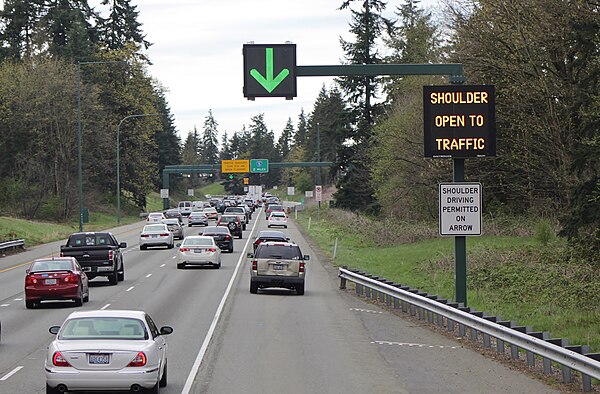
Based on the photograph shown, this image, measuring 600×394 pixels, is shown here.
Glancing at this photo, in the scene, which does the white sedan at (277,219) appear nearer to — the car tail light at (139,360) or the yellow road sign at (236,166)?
the yellow road sign at (236,166)

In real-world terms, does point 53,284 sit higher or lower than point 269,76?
lower

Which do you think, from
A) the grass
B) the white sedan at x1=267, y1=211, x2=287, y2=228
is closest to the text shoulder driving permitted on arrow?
the grass

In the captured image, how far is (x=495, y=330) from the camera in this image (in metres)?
17.0

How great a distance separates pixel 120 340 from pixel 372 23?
73.2m

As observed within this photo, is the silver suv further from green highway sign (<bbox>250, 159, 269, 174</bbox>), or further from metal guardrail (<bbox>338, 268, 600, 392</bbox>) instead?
green highway sign (<bbox>250, 159, 269, 174</bbox>)

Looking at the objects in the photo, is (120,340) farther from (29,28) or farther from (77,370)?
(29,28)

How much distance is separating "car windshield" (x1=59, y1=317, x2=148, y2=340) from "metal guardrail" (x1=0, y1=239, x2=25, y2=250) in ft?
130

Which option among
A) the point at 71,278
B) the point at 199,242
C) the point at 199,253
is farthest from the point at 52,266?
the point at 199,242

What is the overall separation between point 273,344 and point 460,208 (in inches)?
218

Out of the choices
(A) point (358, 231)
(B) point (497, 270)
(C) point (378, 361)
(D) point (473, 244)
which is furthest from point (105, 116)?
(C) point (378, 361)

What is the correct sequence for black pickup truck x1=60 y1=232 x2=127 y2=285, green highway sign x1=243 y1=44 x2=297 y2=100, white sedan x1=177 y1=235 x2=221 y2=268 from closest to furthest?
1. green highway sign x1=243 y1=44 x2=297 y2=100
2. black pickup truck x1=60 y1=232 x2=127 y2=285
3. white sedan x1=177 y1=235 x2=221 y2=268

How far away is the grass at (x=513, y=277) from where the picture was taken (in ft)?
74.9

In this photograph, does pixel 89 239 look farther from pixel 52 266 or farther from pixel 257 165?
pixel 257 165

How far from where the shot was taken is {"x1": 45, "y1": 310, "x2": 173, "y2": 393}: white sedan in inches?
489
